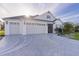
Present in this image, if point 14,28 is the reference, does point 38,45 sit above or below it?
below

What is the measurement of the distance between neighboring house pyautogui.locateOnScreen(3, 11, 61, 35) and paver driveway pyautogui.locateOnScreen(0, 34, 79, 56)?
0.09 meters

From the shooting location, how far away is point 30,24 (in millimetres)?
3586

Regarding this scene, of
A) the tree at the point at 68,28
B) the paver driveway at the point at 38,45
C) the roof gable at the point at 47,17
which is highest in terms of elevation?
the roof gable at the point at 47,17

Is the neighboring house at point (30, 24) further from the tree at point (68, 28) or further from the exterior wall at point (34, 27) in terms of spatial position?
the tree at point (68, 28)

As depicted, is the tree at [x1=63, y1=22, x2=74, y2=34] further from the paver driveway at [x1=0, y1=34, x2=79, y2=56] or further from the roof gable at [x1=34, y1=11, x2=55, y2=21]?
the roof gable at [x1=34, y1=11, x2=55, y2=21]

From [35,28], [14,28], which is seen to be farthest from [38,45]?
[14,28]

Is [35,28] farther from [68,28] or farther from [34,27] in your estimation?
[68,28]

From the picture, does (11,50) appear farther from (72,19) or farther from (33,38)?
(72,19)

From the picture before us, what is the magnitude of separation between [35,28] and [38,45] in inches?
11.9

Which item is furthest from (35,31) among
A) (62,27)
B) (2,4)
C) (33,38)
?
(2,4)

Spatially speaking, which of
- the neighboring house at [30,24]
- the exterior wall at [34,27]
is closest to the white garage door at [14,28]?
the neighboring house at [30,24]

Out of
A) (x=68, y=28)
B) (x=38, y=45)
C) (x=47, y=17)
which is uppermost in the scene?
(x=47, y=17)

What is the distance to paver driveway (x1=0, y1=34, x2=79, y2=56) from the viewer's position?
350 cm

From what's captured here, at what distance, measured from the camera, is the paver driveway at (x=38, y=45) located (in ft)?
11.5
